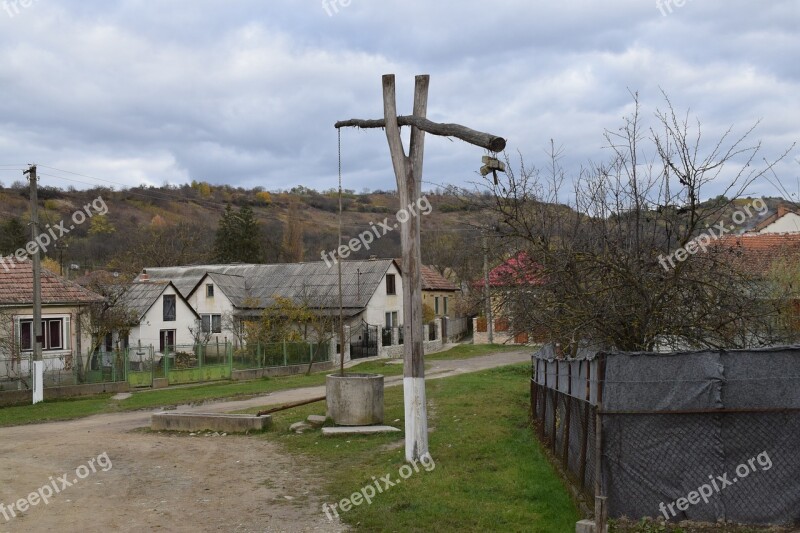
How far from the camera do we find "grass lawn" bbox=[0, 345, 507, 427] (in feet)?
70.4

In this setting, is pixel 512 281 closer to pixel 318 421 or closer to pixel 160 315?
pixel 318 421

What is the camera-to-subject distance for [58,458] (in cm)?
1302

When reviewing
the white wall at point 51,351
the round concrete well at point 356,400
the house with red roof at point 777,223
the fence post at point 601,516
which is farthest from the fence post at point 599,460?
the house with red roof at point 777,223

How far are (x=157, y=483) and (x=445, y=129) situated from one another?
657 cm

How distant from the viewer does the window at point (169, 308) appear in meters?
38.2

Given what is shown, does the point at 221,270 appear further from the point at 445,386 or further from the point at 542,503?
the point at 542,503

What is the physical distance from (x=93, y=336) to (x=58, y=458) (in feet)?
60.5

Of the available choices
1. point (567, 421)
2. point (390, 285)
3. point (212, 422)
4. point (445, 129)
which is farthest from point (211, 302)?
point (567, 421)

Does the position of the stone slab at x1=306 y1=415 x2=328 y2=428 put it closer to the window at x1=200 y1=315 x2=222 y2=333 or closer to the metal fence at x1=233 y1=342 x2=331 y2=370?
the metal fence at x1=233 y1=342 x2=331 y2=370

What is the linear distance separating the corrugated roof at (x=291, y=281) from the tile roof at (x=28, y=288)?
12.5 metres

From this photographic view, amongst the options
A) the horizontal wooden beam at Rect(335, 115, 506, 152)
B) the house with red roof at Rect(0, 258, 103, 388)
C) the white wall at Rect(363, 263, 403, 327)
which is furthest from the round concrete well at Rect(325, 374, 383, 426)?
the white wall at Rect(363, 263, 403, 327)

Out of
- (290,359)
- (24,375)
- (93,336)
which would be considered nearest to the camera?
(24,375)

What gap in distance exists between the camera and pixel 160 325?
38156mm

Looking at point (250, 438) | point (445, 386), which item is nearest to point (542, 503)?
point (250, 438)
